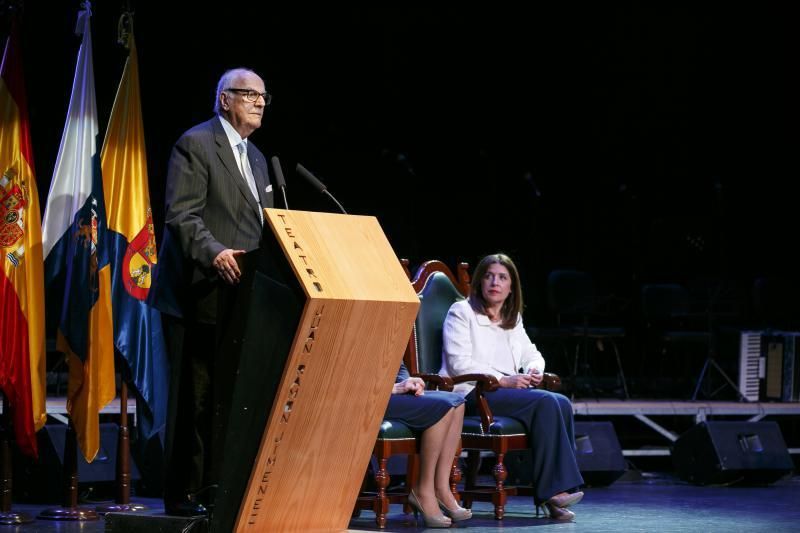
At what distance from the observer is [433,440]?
5020 mm

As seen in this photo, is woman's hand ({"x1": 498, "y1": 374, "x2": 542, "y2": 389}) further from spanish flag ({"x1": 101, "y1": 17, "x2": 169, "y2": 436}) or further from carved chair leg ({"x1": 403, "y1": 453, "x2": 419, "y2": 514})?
spanish flag ({"x1": 101, "y1": 17, "x2": 169, "y2": 436})

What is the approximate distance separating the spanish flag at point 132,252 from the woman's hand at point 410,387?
3.38ft

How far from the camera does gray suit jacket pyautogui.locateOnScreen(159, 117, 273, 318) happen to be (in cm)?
365

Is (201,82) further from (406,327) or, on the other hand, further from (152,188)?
(406,327)

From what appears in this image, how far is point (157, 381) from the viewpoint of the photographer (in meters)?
5.25

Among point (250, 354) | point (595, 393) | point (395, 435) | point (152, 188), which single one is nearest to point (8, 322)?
point (395, 435)

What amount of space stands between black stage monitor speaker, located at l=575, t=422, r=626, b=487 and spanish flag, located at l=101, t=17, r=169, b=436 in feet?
8.01

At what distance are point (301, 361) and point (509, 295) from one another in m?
2.66

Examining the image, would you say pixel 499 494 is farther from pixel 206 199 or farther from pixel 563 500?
pixel 206 199

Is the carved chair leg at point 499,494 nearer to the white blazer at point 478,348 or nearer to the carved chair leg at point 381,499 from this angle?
the white blazer at point 478,348

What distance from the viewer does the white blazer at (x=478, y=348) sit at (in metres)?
5.46

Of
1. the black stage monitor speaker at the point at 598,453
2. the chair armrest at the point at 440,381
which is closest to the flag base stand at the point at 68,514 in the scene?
the chair armrest at the point at 440,381

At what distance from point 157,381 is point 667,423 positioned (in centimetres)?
443

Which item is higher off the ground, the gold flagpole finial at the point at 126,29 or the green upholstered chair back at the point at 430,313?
the gold flagpole finial at the point at 126,29
